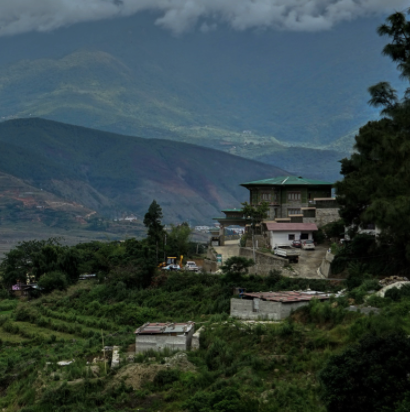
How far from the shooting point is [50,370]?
1209 inches

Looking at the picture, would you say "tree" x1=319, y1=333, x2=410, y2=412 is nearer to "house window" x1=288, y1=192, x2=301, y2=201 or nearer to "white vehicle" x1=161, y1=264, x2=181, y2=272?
"white vehicle" x1=161, y1=264, x2=181, y2=272

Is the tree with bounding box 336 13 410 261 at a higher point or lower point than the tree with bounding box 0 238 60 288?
higher

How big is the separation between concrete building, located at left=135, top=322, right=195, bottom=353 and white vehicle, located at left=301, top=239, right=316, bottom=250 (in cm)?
1619

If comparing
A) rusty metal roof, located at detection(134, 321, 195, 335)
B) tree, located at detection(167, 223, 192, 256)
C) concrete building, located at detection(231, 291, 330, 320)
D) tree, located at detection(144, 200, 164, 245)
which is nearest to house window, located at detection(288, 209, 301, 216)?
tree, located at detection(167, 223, 192, 256)

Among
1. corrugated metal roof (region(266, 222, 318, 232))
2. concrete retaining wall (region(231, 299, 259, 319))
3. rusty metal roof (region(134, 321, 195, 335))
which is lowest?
rusty metal roof (region(134, 321, 195, 335))

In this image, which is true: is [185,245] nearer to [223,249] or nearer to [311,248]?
[223,249]

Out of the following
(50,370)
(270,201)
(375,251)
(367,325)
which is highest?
(270,201)

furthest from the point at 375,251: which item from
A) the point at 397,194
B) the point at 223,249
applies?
the point at 223,249

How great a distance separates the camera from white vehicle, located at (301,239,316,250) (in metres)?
46.1

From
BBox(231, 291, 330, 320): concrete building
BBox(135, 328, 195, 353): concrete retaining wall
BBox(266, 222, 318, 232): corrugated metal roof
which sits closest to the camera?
BBox(135, 328, 195, 353): concrete retaining wall

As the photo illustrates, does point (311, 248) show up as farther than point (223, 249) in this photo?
No

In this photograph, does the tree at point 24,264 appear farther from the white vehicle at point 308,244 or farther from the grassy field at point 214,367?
the white vehicle at point 308,244

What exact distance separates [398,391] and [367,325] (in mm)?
6557

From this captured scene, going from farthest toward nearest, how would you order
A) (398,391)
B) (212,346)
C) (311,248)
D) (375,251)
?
(311,248) < (375,251) < (212,346) < (398,391)
